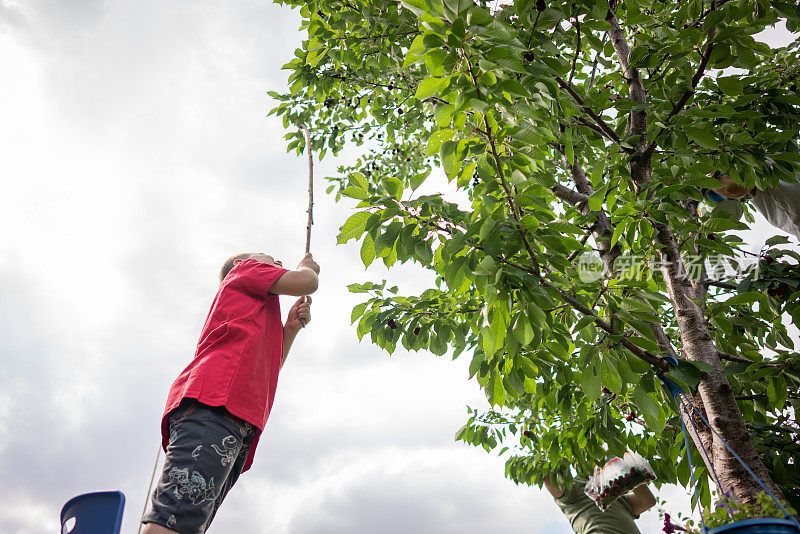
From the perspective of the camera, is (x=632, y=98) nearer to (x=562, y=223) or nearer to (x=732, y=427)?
(x=562, y=223)

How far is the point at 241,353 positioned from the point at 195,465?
1.54 ft

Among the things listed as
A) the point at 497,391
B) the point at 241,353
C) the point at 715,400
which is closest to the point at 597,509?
the point at 715,400

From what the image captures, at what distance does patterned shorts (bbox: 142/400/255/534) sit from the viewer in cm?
156

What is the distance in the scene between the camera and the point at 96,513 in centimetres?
140

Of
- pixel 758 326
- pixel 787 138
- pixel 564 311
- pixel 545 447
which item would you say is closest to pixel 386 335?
pixel 564 311

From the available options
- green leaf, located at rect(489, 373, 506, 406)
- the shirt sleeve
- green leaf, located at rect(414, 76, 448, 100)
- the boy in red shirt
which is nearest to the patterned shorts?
the boy in red shirt

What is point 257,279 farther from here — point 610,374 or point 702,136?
point 702,136

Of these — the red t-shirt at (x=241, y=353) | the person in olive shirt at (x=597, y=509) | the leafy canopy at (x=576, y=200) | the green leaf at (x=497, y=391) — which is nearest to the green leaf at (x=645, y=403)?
the leafy canopy at (x=576, y=200)

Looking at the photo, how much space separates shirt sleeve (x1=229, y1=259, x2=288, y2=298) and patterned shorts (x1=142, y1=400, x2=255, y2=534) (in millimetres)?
574

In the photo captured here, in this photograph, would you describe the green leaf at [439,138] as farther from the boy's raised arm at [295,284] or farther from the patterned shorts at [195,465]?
the patterned shorts at [195,465]

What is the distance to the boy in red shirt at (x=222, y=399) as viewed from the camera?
1.60m

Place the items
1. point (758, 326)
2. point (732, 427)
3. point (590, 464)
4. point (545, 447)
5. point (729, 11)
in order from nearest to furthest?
1. point (729, 11)
2. point (732, 427)
3. point (758, 326)
4. point (590, 464)
5. point (545, 447)

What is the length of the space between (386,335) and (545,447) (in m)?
1.55

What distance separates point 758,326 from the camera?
225 cm
